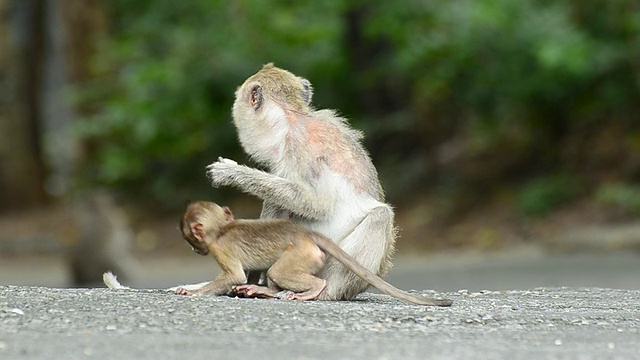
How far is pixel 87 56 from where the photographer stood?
23.6m

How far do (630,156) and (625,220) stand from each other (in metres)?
2.54

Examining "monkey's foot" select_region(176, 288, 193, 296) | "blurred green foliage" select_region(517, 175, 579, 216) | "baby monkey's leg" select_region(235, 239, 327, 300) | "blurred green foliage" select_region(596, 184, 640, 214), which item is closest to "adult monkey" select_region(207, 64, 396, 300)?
"baby monkey's leg" select_region(235, 239, 327, 300)

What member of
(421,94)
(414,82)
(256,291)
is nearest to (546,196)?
(414,82)

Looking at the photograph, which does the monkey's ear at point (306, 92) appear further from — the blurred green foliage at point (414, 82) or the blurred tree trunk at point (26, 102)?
the blurred tree trunk at point (26, 102)

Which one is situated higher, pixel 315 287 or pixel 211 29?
pixel 211 29

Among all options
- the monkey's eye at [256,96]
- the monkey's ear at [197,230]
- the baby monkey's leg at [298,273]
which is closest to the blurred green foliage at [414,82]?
the monkey's eye at [256,96]

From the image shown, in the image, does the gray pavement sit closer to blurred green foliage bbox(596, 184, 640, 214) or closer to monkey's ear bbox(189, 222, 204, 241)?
monkey's ear bbox(189, 222, 204, 241)

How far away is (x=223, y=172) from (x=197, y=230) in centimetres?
46

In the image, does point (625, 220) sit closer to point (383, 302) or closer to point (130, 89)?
point (130, 89)

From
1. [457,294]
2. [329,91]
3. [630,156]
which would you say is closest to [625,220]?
[630,156]

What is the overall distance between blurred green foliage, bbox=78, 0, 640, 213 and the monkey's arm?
13125 millimetres

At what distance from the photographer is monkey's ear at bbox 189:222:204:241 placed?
321 inches

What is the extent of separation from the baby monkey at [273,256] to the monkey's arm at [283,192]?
0.47 feet

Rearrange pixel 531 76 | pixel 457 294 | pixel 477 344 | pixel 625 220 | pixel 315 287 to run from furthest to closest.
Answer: pixel 531 76, pixel 625 220, pixel 457 294, pixel 315 287, pixel 477 344
